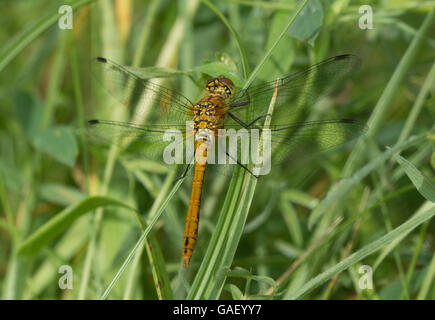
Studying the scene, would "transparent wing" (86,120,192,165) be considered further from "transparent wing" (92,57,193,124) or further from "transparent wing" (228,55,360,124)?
"transparent wing" (228,55,360,124)

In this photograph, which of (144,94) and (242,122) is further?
(144,94)

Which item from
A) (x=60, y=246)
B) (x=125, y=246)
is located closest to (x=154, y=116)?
(x=125, y=246)

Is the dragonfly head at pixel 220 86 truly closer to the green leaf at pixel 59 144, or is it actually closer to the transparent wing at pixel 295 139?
the transparent wing at pixel 295 139

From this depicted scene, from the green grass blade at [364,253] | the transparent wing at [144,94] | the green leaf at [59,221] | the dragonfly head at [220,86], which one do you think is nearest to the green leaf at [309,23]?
the dragonfly head at [220,86]

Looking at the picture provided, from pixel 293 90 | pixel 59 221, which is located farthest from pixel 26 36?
pixel 293 90

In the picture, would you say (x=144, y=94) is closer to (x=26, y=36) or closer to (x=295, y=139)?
(x=26, y=36)

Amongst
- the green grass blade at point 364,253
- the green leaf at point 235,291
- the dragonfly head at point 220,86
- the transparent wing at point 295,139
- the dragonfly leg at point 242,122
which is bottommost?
the green leaf at point 235,291
